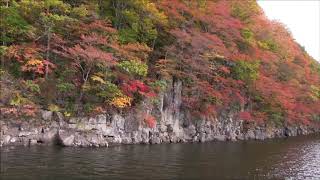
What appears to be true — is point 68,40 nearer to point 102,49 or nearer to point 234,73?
point 102,49

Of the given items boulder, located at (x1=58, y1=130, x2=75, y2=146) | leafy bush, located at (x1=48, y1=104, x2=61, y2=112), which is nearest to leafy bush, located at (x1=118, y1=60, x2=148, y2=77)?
leafy bush, located at (x1=48, y1=104, x2=61, y2=112)

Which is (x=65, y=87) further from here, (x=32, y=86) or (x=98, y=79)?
(x=98, y=79)

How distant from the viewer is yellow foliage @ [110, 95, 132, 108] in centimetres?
3503

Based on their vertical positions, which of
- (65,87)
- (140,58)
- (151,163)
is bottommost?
(151,163)

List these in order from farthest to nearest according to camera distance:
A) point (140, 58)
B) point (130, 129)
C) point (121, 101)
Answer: point (140, 58), point (130, 129), point (121, 101)

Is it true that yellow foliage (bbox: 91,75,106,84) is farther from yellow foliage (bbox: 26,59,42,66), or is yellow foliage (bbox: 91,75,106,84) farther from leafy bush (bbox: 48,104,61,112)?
yellow foliage (bbox: 26,59,42,66)

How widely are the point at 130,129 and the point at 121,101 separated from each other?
3.01 meters

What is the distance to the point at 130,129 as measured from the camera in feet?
120

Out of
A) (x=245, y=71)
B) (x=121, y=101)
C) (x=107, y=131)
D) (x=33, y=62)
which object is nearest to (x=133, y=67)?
(x=121, y=101)

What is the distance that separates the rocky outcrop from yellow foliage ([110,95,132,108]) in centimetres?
118

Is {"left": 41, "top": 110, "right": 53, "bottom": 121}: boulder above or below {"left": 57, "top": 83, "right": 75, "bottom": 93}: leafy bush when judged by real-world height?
below

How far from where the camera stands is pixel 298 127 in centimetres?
6209

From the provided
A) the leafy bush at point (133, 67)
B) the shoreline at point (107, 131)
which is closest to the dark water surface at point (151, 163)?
the shoreline at point (107, 131)

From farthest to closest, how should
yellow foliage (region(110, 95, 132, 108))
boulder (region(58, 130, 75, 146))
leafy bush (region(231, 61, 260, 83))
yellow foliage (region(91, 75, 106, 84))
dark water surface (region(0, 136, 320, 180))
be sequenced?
leafy bush (region(231, 61, 260, 83)) < yellow foliage (region(110, 95, 132, 108)) < yellow foliage (region(91, 75, 106, 84)) < boulder (region(58, 130, 75, 146)) < dark water surface (region(0, 136, 320, 180))
